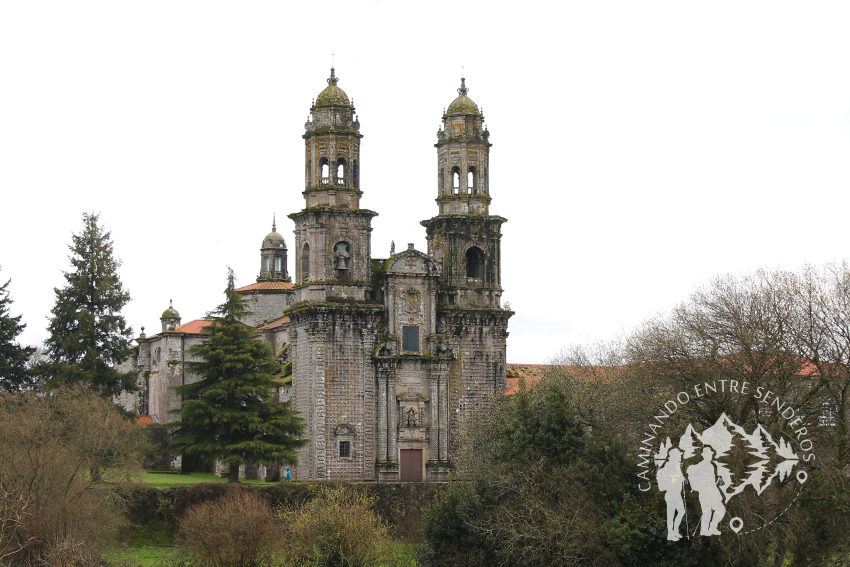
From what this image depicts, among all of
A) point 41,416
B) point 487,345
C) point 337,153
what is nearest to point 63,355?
point 41,416

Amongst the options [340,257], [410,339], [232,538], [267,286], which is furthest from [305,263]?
[232,538]

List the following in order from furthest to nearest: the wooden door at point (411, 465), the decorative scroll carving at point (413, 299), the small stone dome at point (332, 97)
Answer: the small stone dome at point (332, 97), the decorative scroll carving at point (413, 299), the wooden door at point (411, 465)

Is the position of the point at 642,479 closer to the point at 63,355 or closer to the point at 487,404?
the point at 487,404

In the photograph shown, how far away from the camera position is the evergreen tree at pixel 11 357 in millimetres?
54656

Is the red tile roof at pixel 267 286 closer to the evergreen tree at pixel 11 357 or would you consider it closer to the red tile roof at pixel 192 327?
the red tile roof at pixel 192 327

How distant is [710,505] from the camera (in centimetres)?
3080

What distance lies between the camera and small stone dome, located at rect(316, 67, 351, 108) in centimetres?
5472

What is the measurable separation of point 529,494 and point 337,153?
81.7 ft

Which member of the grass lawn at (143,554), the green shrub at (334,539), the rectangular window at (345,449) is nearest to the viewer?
the green shrub at (334,539)

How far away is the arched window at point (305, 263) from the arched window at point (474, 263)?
7950 mm

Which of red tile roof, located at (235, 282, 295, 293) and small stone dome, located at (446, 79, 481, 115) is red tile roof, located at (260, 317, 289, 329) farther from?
small stone dome, located at (446, 79, 481, 115)

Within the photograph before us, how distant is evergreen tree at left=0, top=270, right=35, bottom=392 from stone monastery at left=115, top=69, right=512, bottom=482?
12810mm

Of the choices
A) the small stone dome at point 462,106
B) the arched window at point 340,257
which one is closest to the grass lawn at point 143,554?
the arched window at point 340,257

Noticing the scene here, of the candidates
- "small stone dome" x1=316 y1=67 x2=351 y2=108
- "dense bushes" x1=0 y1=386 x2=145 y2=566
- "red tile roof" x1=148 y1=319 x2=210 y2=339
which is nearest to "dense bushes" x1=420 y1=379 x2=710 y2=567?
"dense bushes" x1=0 y1=386 x2=145 y2=566
